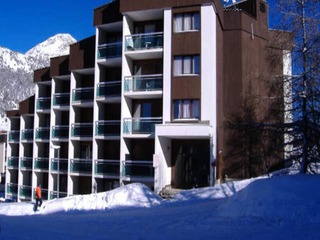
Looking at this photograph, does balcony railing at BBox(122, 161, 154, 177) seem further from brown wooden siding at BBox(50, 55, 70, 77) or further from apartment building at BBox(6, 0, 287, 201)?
brown wooden siding at BBox(50, 55, 70, 77)

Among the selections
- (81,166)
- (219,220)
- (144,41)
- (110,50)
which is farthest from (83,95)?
(219,220)

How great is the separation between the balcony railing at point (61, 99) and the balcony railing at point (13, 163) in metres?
8.20

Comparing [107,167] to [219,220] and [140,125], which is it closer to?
[140,125]

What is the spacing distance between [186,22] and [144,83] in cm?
481

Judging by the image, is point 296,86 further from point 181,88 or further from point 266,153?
point 181,88

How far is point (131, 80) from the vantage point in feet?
87.1

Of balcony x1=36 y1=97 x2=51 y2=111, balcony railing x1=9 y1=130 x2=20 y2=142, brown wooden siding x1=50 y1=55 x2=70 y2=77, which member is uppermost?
brown wooden siding x1=50 y1=55 x2=70 y2=77

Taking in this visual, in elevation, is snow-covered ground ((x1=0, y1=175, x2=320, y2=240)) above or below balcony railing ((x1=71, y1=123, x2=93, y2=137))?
below

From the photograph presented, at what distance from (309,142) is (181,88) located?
32.7 feet

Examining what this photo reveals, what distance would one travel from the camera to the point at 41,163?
32719mm

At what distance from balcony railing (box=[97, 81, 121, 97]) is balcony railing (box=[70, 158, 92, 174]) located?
4.96m

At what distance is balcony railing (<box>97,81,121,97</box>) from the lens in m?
27.8

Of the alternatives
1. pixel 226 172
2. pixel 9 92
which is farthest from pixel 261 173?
pixel 9 92

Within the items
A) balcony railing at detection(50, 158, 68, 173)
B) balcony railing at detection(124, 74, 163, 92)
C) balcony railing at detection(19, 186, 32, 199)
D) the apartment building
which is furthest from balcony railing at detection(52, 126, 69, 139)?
balcony railing at detection(124, 74, 163, 92)
